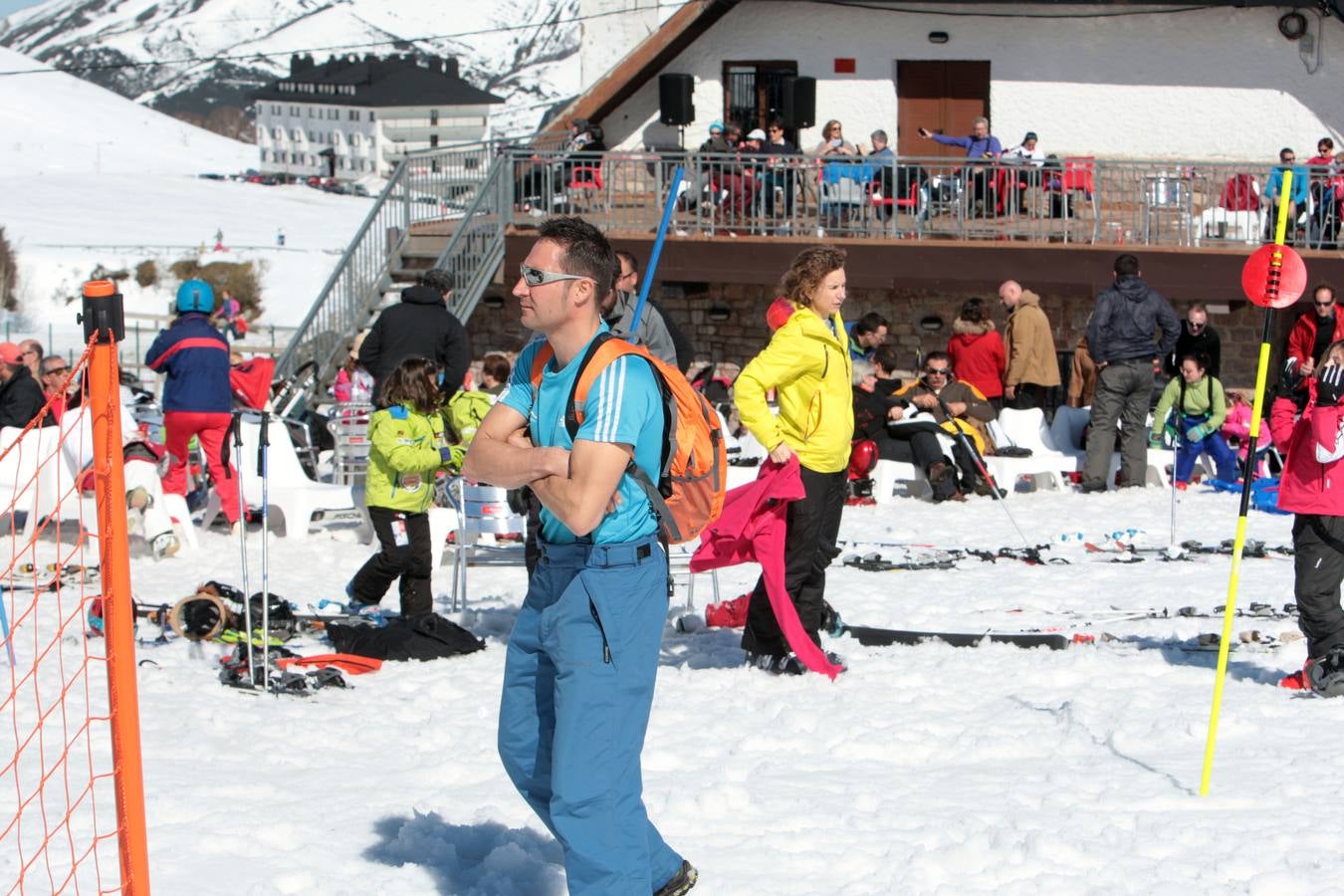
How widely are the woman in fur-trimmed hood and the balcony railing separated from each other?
9.62ft

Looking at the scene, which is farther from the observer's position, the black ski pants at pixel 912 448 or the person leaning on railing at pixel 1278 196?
the person leaning on railing at pixel 1278 196

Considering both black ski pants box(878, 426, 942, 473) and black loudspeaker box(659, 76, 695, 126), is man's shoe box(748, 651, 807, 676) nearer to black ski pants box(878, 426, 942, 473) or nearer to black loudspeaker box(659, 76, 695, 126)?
black ski pants box(878, 426, 942, 473)

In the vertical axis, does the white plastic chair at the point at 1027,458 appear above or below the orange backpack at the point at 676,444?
below

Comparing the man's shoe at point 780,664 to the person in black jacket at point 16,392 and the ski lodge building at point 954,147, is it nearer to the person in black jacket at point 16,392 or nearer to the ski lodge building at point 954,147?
the person in black jacket at point 16,392

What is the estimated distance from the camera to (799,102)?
833 inches

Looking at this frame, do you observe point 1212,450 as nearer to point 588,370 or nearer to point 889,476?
point 889,476

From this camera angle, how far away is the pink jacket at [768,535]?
7.00 metres

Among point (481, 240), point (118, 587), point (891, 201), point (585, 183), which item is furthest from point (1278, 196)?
point (118, 587)

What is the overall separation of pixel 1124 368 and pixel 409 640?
7236 millimetres

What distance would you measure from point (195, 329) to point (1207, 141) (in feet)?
49.0

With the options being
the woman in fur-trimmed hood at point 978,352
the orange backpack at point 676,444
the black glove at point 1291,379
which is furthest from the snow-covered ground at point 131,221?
the orange backpack at point 676,444

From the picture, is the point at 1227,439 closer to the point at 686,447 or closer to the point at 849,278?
the point at 849,278

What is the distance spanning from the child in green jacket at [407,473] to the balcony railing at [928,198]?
376 inches

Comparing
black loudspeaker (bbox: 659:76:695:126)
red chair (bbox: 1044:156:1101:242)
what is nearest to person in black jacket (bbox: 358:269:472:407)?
red chair (bbox: 1044:156:1101:242)
